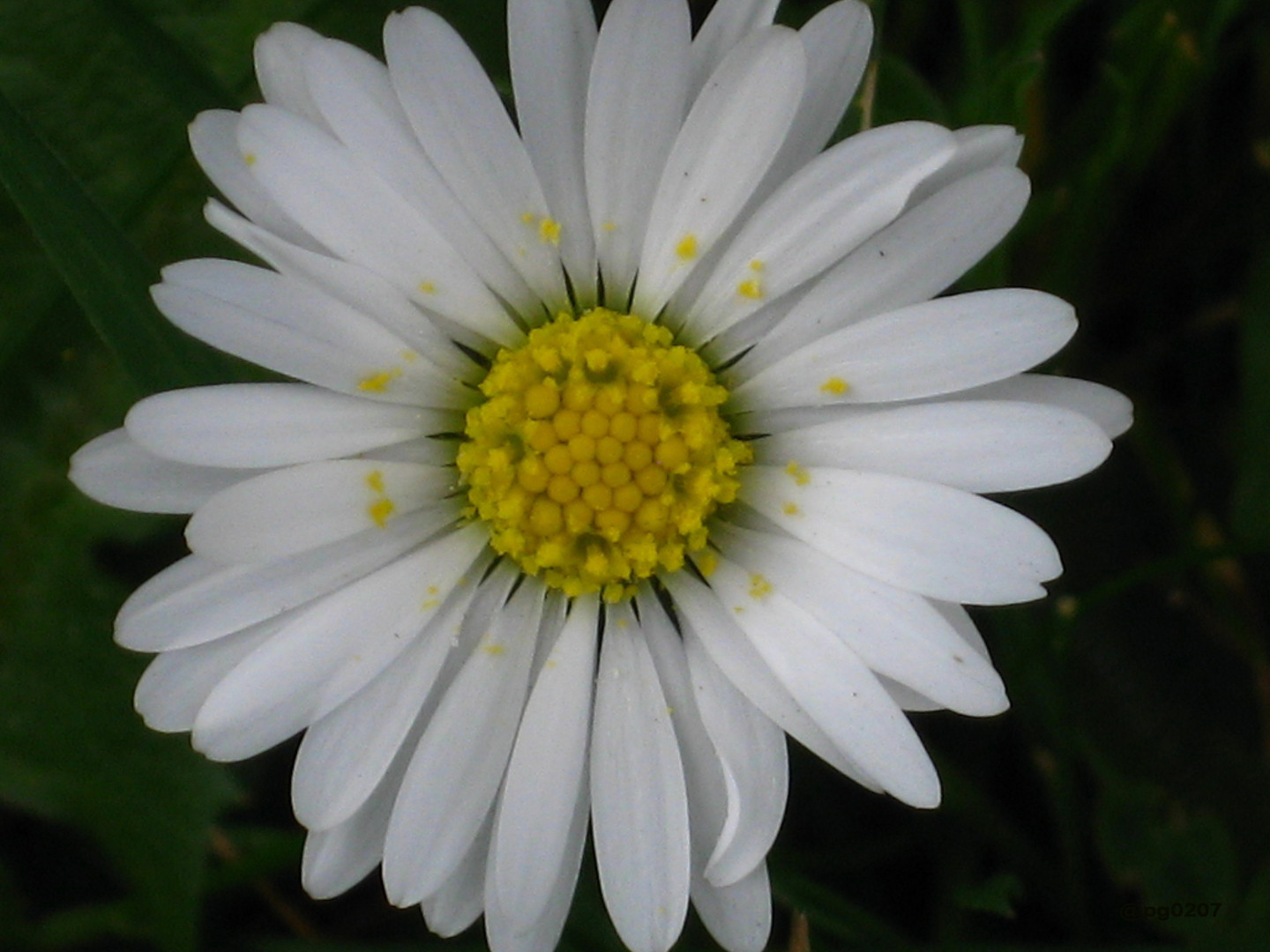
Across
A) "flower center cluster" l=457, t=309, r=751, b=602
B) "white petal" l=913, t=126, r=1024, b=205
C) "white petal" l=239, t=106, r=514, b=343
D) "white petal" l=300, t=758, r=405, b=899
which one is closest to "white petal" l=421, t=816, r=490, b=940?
"white petal" l=300, t=758, r=405, b=899

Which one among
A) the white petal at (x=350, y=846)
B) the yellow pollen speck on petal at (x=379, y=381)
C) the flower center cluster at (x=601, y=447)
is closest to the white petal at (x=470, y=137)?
the flower center cluster at (x=601, y=447)

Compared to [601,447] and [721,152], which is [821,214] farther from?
[601,447]

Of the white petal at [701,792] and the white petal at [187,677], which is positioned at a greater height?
the white petal at [701,792]

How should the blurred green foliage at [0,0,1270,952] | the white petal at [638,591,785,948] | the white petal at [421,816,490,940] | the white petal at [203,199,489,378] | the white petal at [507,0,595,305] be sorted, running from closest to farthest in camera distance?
1. the white petal at [203,199,489,378]
2. the white petal at [507,0,595,305]
3. the white petal at [638,591,785,948]
4. the white petal at [421,816,490,940]
5. the blurred green foliage at [0,0,1270,952]

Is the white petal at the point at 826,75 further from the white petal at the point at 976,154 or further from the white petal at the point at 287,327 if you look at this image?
the white petal at the point at 287,327

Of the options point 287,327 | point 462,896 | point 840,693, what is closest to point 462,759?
point 462,896

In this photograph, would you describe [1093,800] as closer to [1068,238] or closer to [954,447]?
[1068,238]

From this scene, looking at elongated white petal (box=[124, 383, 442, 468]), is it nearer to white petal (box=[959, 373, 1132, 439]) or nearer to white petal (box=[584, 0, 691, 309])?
white petal (box=[584, 0, 691, 309])
